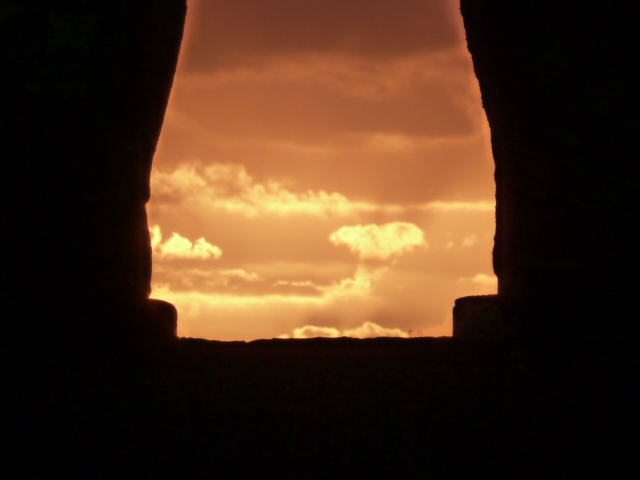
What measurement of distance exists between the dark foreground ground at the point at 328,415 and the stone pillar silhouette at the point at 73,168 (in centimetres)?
46

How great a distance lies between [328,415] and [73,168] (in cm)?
288

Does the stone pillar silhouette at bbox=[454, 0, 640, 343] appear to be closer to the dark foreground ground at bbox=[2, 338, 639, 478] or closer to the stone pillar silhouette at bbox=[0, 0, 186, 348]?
the dark foreground ground at bbox=[2, 338, 639, 478]

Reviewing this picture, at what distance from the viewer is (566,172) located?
6.33 meters

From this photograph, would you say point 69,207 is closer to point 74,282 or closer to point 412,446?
point 74,282

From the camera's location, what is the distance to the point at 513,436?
4828mm

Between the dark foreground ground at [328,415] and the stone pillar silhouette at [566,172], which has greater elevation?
the stone pillar silhouette at [566,172]

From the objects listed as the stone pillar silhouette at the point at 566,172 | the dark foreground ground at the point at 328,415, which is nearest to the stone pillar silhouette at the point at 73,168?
the dark foreground ground at the point at 328,415

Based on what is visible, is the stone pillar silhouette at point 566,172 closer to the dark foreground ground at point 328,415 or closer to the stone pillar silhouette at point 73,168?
the dark foreground ground at point 328,415

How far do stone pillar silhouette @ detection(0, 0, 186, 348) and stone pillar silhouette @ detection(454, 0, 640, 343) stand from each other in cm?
301

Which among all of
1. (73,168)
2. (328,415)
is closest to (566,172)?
(328,415)

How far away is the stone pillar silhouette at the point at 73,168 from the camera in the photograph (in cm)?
613

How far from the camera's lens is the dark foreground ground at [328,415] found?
4.52m

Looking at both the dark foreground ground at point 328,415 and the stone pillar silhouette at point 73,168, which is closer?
the dark foreground ground at point 328,415

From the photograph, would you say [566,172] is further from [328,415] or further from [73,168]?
[73,168]
